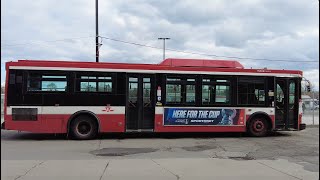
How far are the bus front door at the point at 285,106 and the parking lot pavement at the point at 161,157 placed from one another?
0.56 meters

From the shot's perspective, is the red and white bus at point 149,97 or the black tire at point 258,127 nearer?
the red and white bus at point 149,97

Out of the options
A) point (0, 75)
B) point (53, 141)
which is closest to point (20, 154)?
point (53, 141)

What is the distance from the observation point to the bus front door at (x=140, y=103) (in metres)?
15.6

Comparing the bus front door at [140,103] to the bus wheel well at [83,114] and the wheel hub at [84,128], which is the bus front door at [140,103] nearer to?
the bus wheel well at [83,114]

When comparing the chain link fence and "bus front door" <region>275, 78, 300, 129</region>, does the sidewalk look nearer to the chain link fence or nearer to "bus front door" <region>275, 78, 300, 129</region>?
"bus front door" <region>275, 78, 300, 129</region>

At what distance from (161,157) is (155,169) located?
1.95 metres

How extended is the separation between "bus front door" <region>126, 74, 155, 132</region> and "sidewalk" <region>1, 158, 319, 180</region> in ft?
17.1

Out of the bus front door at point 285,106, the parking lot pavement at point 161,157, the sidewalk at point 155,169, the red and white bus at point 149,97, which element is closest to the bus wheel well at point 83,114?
the red and white bus at point 149,97

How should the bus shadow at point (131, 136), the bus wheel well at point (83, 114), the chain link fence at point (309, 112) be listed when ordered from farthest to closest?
the chain link fence at point (309, 112) → the bus shadow at point (131, 136) → the bus wheel well at point (83, 114)

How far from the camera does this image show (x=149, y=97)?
15789 mm

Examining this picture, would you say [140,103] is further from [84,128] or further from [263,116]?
[263,116]

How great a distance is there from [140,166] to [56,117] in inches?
255

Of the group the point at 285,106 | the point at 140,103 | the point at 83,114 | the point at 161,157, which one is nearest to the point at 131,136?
the point at 140,103

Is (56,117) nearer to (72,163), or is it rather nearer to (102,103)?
(102,103)
